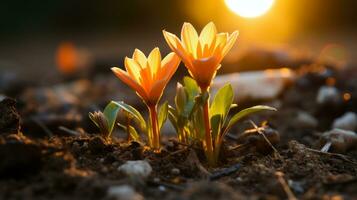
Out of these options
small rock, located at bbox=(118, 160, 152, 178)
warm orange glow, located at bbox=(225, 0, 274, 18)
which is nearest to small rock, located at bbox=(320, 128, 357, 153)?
small rock, located at bbox=(118, 160, 152, 178)

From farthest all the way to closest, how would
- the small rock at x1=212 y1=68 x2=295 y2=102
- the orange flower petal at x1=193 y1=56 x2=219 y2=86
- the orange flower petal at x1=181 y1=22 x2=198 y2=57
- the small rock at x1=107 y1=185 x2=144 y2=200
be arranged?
1. the small rock at x1=212 y1=68 x2=295 y2=102
2. the orange flower petal at x1=181 y1=22 x2=198 y2=57
3. the orange flower petal at x1=193 y1=56 x2=219 y2=86
4. the small rock at x1=107 y1=185 x2=144 y2=200

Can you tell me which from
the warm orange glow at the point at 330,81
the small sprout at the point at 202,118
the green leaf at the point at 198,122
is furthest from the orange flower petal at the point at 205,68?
the warm orange glow at the point at 330,81

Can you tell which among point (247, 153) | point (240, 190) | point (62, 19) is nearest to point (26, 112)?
point (247, 153)

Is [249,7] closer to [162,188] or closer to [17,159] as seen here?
[162,188]

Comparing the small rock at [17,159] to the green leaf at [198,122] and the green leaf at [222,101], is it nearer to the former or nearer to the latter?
the green leaf at [198,122]

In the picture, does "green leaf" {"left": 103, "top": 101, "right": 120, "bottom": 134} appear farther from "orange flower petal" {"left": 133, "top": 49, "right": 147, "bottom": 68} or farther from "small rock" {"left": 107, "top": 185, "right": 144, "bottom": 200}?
"small rock" {"left": 107, "top": 185, "right": 144, "bottom": 200}

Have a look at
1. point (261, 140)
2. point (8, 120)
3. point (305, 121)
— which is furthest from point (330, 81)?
point (8, 120)
